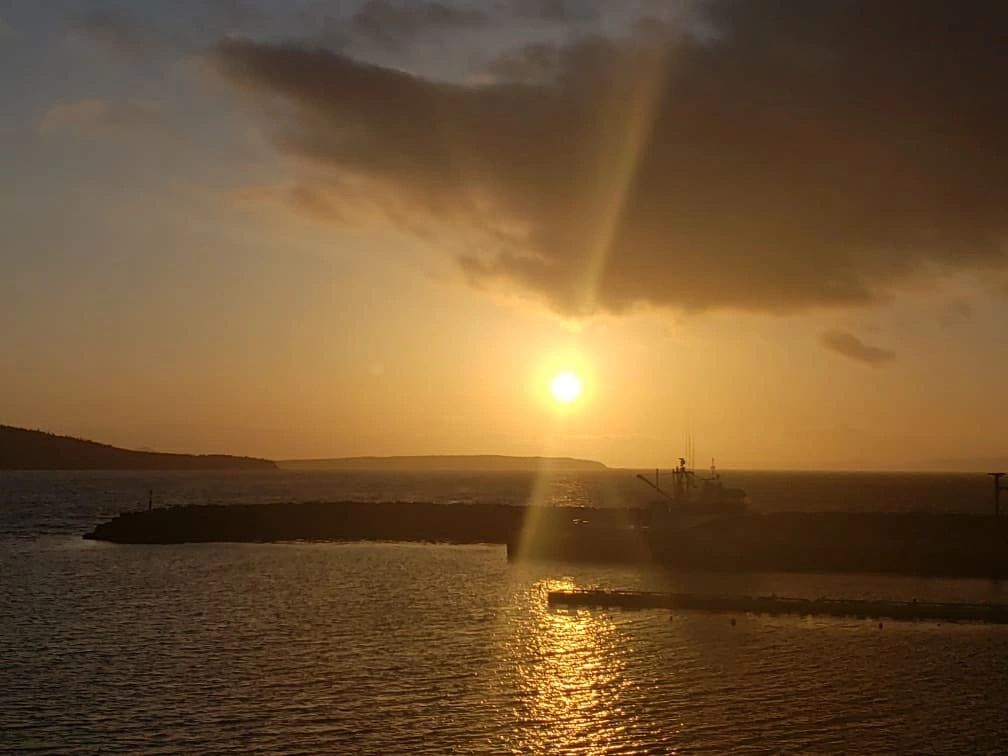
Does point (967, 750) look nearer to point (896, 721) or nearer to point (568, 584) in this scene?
point (896, 721)

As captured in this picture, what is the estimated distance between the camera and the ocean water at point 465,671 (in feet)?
93.1

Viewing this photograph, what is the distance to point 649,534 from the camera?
250 ft

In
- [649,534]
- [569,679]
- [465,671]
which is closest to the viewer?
[569,679]

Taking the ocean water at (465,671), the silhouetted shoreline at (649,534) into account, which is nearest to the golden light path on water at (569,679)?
the ocean water at (465,671)

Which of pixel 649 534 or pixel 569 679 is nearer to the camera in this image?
pixel 569 679

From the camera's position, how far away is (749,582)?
63594 mm

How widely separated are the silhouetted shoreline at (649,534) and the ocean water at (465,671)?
7855 millimetres

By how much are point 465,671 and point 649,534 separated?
4159cm

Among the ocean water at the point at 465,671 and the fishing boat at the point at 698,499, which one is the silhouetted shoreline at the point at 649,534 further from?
the ocean water at the point at 465,671

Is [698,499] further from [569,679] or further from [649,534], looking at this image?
[569,679]

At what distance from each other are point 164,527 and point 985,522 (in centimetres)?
7361

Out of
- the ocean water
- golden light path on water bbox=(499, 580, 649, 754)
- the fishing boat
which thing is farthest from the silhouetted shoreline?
golden light path on water bbox=(499, 580, 649, 754)

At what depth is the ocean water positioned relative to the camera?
93.1 feet

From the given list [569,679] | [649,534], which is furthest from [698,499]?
[569,679]
